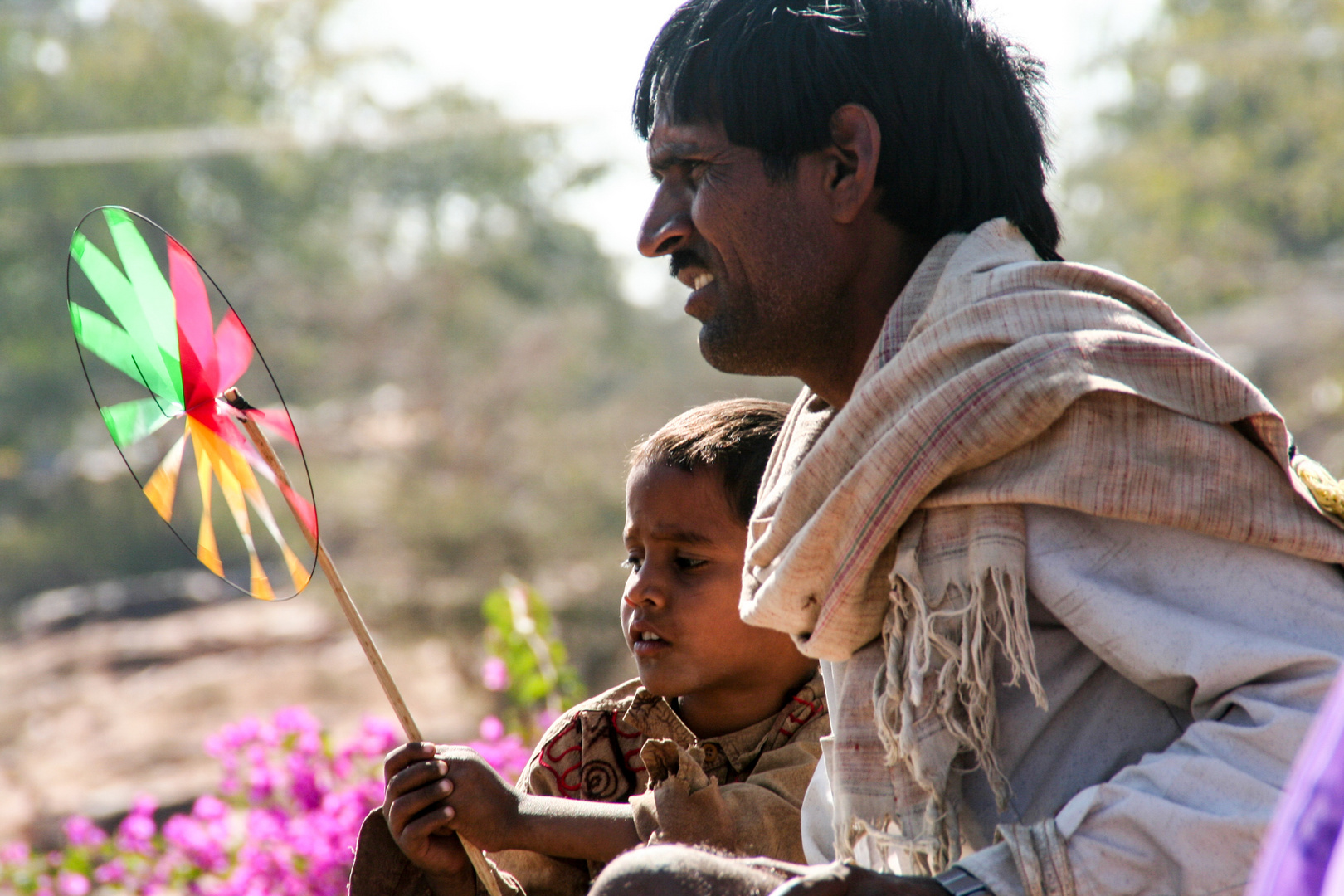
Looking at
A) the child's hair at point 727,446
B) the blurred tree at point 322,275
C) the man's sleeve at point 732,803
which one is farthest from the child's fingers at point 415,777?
the blurred tree at point 322,275

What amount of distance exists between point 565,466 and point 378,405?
783 centimetres

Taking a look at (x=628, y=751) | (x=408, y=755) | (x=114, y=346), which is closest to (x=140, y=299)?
(x=114, y=346)

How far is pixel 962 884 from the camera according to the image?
134cm

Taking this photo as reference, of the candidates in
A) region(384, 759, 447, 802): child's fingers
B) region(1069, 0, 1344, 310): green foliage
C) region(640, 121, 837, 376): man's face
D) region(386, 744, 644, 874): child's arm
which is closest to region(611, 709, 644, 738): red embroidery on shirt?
region(386, 744, 644, 874): child's arm

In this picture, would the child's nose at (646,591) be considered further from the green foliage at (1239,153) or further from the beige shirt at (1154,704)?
Answer: the green foliage at (1239,153)

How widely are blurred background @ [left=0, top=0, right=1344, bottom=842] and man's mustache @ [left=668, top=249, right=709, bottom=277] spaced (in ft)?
24.3

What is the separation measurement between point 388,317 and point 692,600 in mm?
18314

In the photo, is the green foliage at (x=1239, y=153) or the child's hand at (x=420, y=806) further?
the green foliage at (x=1239, y=153)

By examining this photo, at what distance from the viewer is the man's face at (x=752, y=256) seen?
1864 mm

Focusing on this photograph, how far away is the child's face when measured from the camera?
7.57 feet

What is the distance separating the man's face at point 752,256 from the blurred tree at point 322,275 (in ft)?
34.5

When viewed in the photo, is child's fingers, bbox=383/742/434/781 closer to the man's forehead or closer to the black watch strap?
the black watch strap

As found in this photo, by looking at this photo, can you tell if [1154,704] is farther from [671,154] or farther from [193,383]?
[193,383]

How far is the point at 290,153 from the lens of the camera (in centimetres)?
2250
